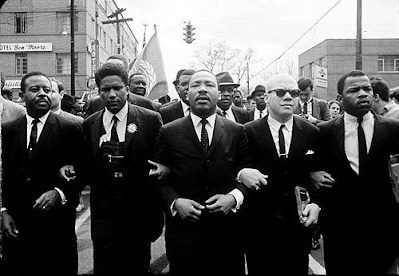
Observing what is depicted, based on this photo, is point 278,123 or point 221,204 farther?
point 278,123

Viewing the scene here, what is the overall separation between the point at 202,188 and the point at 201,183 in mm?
41

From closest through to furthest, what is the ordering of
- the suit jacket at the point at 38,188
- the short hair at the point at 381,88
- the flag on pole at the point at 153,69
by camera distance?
the suit jacket at the point at 38,188 → the short hair at the point at 381,88 → the flag on pole at the point at 153,69

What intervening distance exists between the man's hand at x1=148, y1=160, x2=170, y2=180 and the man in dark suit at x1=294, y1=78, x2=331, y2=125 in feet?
15.0

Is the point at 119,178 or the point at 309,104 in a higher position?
the point at 309,104

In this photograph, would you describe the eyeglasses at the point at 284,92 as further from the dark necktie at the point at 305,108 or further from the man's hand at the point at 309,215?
the dark necktie at the point at 305,108

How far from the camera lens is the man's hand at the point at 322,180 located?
160 inches

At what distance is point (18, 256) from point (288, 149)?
2.52 meters

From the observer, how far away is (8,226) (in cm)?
421

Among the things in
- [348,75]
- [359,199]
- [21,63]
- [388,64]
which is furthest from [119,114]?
[21,63]

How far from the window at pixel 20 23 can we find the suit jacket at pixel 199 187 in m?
43.0

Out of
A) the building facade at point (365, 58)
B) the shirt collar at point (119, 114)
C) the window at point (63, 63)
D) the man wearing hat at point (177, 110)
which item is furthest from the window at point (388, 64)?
the shirt collar at point (119, 114)

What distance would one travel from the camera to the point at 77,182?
4445 millimetres

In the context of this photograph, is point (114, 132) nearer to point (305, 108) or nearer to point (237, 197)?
point (237, 197)

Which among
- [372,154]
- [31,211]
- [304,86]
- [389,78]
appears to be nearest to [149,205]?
[31,211]
